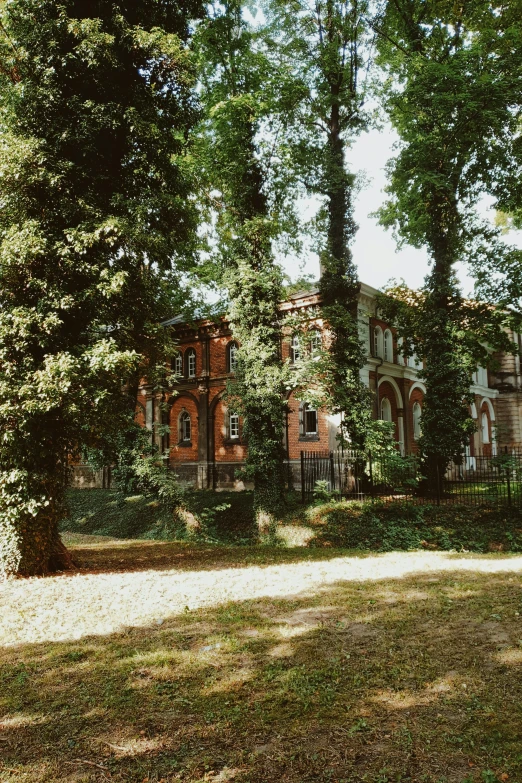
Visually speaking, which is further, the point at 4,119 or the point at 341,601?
the point at 4,119

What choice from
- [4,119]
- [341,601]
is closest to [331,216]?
[4,119]

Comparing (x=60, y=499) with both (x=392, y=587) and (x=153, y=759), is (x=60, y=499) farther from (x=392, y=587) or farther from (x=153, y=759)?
(x=153, y=759)

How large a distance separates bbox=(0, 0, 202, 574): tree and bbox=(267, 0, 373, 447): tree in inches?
347

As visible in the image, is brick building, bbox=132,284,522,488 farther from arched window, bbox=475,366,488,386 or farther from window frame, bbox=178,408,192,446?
arched window, bbox=475,366,488,386

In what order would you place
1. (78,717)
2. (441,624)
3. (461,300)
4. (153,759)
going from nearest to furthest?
(153,759), (78,717), (441,624), (461,300)

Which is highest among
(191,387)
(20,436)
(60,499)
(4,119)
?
(4,119)

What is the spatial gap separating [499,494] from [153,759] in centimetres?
1391

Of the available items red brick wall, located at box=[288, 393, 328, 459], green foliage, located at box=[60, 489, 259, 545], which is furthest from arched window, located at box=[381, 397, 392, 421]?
green foliage, located at box=[60, 489, 259, 545]

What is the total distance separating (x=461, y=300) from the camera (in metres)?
18.6

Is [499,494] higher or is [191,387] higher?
[191,387]

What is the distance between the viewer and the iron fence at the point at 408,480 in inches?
614

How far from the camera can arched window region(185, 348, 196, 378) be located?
1259 inches

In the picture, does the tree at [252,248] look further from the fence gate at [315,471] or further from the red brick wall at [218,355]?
the red brick wall at [218,355]

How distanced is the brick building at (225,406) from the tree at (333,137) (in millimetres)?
5243
